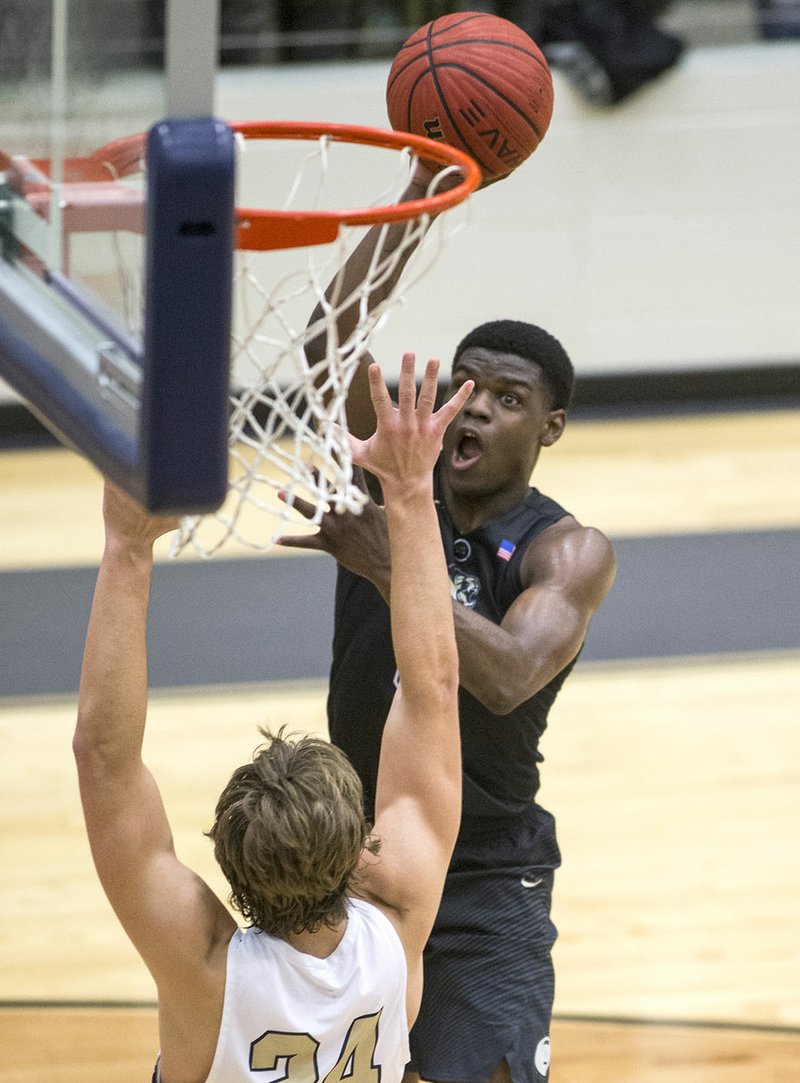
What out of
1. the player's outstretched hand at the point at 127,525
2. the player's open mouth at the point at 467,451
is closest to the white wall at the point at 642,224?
the player's open mouth at the point at 467,451

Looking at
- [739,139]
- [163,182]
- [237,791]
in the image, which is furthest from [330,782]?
[739,139]

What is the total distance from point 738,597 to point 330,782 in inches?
171

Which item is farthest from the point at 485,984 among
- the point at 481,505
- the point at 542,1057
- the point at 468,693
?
the point at 481,505

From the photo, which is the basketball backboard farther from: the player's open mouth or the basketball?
the player's open mouth

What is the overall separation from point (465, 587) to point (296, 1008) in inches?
41.1

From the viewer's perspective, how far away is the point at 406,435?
202 centimetres

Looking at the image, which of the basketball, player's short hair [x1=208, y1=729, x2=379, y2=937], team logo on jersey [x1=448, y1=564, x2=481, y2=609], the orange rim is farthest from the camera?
team logo on jersey [x1=448, y1=564, x2=481, y2=609]

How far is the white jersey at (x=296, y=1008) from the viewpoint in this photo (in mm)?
1884

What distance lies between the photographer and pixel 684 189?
800cm

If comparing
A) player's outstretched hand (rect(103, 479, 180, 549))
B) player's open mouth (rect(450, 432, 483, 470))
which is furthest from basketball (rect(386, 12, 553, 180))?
player's outstretched hand (rect(103, 479, 180, 549))

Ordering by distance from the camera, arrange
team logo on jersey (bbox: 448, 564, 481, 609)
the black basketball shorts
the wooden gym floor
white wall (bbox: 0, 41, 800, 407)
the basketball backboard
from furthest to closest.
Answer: white wall (bbox: 0, 41, 800, 407)
the wooden gym floor
team logo on jersey (bbox: 448, 564, 481, 609)
the black basketball shorts
the basketball backboard

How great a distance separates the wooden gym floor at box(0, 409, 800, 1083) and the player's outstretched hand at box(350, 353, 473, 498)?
6.22ft

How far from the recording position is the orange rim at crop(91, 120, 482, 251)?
170 cm

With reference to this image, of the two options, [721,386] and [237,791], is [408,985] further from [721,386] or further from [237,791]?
[721,386]
